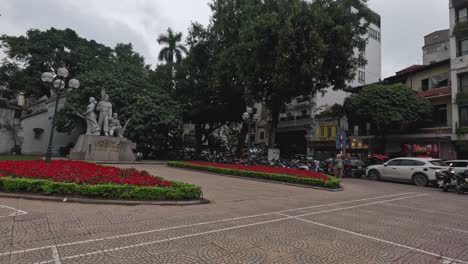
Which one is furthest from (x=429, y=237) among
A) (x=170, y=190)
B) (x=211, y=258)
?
(x=170, y=190)

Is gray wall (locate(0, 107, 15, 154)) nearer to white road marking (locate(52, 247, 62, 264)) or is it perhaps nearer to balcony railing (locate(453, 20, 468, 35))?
white road marking (locate(52, 247, 62, 264))

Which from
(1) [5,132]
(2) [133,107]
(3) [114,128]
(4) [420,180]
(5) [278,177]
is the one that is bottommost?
(5) [278,177]

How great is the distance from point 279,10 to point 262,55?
380 cm

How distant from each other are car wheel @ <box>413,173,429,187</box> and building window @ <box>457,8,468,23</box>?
59.6 ft

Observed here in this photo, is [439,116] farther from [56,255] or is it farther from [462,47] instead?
[56,255]

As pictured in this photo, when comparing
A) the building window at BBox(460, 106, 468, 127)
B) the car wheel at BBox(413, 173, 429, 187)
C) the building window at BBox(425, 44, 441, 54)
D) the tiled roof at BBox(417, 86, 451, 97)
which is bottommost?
the car wheel at BBox(413, 173, 429, 187)

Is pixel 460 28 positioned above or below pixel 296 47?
above

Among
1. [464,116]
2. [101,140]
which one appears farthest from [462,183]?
[101,140]

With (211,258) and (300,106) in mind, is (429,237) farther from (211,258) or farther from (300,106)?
(300,106)

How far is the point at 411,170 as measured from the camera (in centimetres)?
1811

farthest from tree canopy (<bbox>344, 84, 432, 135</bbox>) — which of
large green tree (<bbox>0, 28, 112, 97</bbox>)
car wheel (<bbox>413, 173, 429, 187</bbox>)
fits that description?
large green tree (<bbox>0, 28, 112, 97</bbox>)

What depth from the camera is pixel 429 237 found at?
6.08 meters

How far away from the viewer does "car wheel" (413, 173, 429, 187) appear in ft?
57.1

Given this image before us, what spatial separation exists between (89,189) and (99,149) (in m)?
17.3
